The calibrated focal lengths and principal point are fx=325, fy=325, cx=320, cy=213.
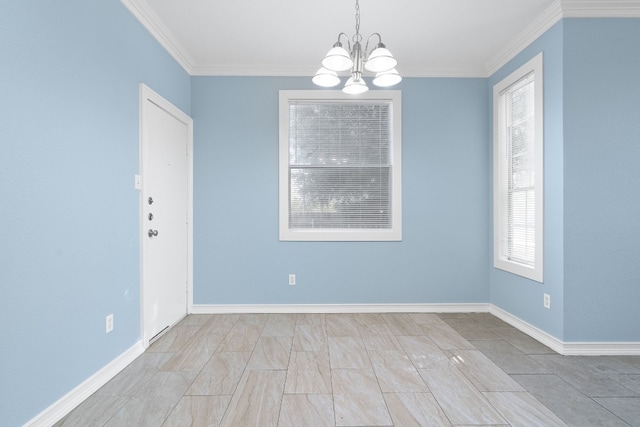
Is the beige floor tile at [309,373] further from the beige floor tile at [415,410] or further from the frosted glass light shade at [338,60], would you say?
the frosted glass light shade at [338,60]

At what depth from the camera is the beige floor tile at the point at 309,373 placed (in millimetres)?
2080

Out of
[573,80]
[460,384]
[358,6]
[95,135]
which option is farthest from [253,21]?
[460,384]

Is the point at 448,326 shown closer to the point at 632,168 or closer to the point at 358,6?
the point at 632,168

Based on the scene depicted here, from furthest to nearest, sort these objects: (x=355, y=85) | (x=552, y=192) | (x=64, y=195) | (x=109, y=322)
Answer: (x=552, y=192)
(x=109, y=322)
(x=355, y=85)
(x=64, y=195)

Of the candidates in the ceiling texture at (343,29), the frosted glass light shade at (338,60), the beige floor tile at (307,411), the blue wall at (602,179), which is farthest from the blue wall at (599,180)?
the beige floor tile at (307,411)

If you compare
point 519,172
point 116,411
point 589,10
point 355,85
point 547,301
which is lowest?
point 116,411

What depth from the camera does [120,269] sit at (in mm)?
2332

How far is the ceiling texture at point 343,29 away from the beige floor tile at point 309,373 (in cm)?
275

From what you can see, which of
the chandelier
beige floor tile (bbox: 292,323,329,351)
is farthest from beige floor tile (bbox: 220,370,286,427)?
the chandelier

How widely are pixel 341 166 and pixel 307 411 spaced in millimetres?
2491

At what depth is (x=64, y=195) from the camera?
1824 millimetres

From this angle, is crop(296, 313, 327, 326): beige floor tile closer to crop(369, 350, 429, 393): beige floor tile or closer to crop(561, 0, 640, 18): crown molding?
crop(369, 350, 429, 393): beige floor tile

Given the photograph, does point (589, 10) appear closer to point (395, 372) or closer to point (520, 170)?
point (520, 170)

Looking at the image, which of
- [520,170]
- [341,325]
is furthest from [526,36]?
[341,325]
